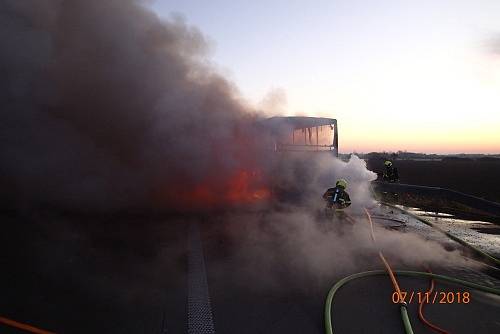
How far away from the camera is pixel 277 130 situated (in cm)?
1168

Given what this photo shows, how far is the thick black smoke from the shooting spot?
8.72 m

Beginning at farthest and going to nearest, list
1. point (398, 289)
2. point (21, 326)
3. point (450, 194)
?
1. point (450, 194)
2. point (398, 289)
3. point (21, 326)

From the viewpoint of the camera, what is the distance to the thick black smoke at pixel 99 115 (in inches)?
343

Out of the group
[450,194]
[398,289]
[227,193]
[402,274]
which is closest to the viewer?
[398,289]

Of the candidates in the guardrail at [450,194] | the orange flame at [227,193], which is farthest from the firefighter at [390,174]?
the orange flame at [227,193]

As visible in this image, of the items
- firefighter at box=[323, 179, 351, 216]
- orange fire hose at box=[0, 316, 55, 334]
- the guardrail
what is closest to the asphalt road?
orange fire hose at box=[0, 316, 55, 334]

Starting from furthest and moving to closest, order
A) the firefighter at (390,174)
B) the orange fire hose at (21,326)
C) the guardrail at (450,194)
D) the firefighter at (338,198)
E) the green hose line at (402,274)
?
the firefighter at (390,174) < the guardrail at (450,194) < the firefighter at (338,198) < the green hose line at (402,274) < the orange fire hose at (21,326)

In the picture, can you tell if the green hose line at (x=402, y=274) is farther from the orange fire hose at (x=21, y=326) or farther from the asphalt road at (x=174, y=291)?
the orange fire hose at (x=21, y=326)

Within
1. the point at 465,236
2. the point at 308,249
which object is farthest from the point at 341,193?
the point at 465,236

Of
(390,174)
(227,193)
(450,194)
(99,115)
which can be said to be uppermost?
(99,115)

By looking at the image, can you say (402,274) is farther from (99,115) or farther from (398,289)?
(99,115)

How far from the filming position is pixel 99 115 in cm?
975

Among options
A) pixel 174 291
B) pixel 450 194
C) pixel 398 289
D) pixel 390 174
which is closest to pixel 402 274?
pixel 398 289

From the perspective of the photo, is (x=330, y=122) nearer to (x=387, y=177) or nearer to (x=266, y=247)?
(x=387, y=177)
